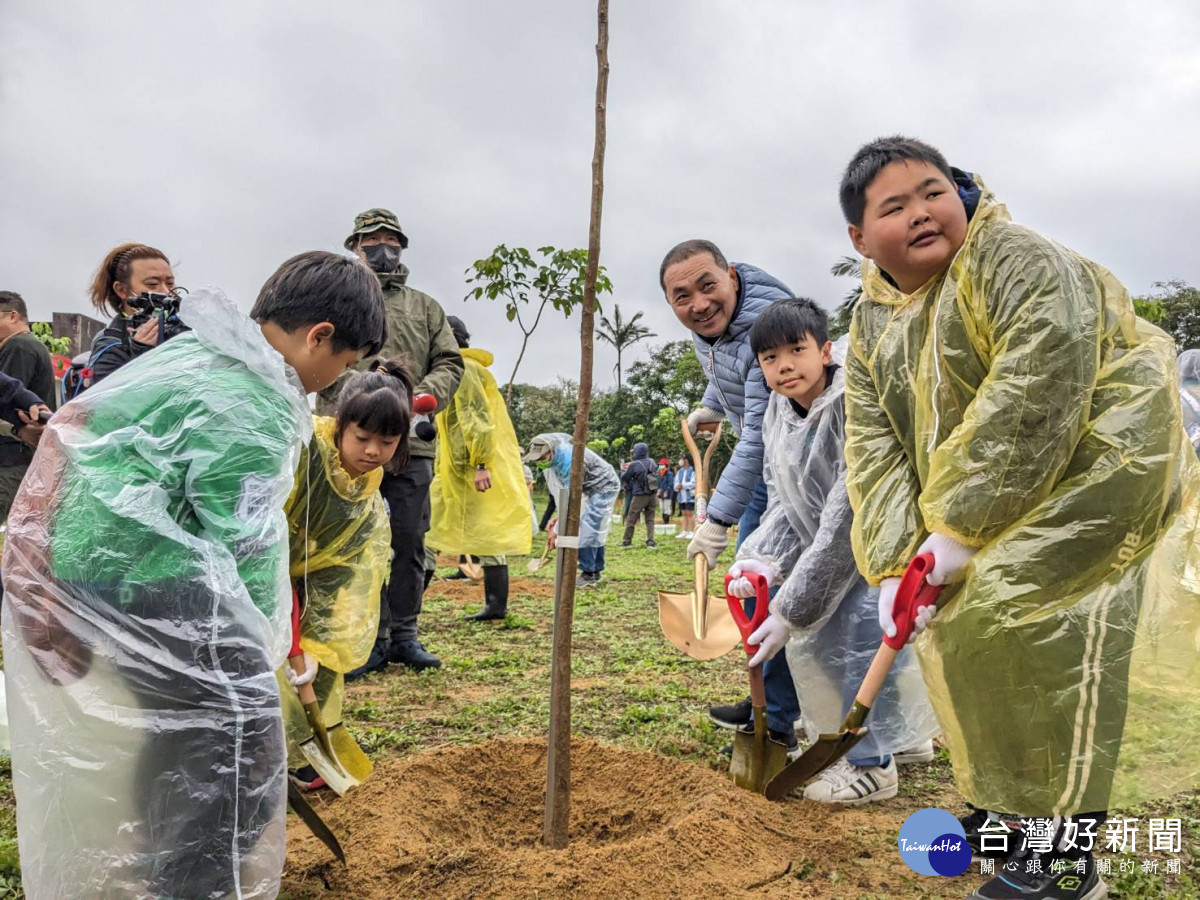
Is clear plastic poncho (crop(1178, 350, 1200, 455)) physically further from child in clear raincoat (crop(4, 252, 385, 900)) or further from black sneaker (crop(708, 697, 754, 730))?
child in clear raincoat (crop(4, 252, 385, 900))

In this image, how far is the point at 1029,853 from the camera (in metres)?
1.78

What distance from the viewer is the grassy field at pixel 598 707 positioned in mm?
2193

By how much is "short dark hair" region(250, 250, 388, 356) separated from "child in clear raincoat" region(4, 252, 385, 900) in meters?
0.18

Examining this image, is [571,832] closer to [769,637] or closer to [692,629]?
[769,637]

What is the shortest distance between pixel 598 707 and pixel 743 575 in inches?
49.5

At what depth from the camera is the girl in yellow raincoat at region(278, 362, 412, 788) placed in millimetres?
2625

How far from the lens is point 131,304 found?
9.72ft

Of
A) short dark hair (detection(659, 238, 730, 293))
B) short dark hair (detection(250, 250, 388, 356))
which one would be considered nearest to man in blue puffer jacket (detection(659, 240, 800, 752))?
short dark hair (detection(659, 238, 730, 293))

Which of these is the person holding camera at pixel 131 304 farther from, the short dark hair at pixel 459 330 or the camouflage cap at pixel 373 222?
the short dark hair at pixel 459 330

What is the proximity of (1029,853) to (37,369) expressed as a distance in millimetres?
4590

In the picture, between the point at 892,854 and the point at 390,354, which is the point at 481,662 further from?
the point at 892,854

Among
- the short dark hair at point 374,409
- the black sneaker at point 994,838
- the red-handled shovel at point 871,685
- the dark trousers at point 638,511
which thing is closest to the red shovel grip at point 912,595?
the red-handled shovel at point 871,685

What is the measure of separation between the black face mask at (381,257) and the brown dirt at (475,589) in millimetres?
3466

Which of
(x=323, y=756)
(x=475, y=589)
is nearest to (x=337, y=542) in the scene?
(x=323, y=756)
